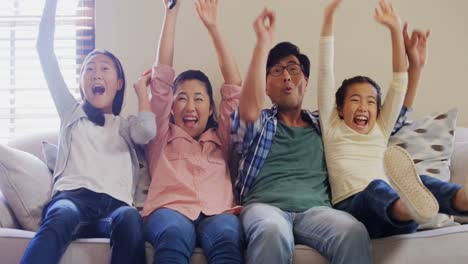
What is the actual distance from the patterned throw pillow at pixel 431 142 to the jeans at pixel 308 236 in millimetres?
490

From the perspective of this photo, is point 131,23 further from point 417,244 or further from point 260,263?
point 417,244

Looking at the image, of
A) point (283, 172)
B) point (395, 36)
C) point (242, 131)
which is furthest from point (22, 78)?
point (395, 36)

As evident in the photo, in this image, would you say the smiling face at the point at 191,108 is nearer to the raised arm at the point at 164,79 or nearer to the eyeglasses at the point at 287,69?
the raised arm at the point at 164,79

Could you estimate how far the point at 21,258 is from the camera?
135 centimetres

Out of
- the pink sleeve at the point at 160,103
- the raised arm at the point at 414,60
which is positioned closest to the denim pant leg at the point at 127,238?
the pink sleeve at the point at 160,103

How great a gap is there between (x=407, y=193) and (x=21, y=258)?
40.3 inches

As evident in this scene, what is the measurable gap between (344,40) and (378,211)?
1059 mm

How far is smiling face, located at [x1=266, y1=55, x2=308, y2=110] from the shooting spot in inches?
72.1

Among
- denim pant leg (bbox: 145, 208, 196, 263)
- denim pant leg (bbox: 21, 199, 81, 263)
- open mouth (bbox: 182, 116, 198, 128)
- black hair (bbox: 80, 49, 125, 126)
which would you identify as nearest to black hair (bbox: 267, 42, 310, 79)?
open mouth (bbox: 182, 116, 198, 128)

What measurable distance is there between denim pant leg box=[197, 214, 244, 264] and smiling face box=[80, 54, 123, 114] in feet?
2.02

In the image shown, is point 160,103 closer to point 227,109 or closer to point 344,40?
point 227,109

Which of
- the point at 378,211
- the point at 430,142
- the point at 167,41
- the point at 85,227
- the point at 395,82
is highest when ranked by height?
the point at 167,41

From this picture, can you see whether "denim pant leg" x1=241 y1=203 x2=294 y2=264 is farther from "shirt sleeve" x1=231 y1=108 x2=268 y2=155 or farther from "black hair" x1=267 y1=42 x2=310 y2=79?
"black hair" x1=267 y1=42 x2=310 y2=79

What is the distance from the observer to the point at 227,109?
1837 millimetres
